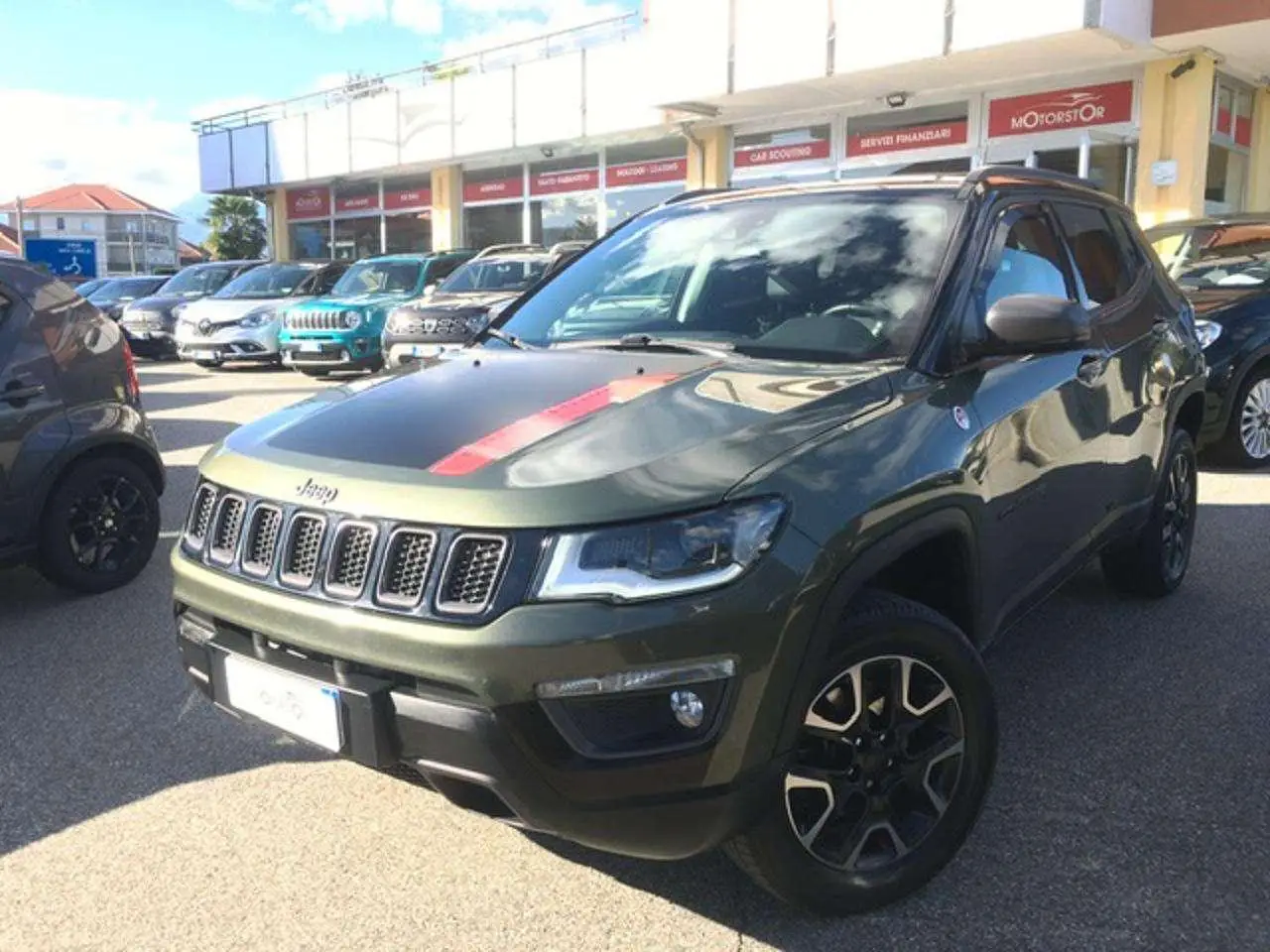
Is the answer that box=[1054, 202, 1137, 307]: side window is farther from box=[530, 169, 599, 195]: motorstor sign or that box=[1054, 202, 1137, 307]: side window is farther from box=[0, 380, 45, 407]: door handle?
box=[530, 169, 599, 195]: motorstor sign

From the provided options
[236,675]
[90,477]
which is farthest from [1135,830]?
[90,477]

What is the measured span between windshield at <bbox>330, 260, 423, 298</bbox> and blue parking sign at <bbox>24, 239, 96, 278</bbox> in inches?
912

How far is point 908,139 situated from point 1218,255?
30.3ft

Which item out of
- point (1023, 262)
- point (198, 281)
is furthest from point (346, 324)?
point (1023, 262)

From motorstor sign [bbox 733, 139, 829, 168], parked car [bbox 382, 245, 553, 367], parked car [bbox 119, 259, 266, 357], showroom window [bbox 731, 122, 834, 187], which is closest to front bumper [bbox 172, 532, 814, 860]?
parked car [bbox 382, 245, 553, 367]

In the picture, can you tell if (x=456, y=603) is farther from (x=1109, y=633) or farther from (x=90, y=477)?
(x=90, y=477)

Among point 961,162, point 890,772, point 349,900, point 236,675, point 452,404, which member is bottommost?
point 349,900

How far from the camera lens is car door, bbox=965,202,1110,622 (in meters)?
3.01

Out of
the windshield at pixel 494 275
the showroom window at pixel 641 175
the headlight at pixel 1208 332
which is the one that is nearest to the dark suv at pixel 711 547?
the headlight at pixel 1208 332

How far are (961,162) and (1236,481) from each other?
10.1 meters

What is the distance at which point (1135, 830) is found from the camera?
2943 millimetres

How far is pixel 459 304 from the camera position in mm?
12102

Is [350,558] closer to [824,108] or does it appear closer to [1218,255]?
[1218,255]

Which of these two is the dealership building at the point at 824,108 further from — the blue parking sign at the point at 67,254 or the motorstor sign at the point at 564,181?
the blue parking sign at the point at 67,254
